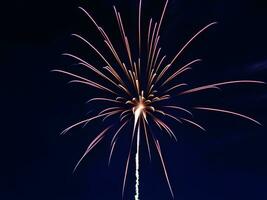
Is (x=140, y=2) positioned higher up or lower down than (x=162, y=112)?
higher up

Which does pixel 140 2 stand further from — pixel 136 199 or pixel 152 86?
pixel 136 199

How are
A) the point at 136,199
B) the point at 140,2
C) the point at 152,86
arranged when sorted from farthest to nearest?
1. the point at 136,199
2. the point at 152,86
3. the point at 140,2

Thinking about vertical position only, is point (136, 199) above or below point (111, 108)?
below

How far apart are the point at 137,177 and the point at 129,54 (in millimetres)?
6952

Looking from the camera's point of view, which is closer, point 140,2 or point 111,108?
point 140,2

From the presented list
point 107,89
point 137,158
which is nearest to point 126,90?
point 107,89

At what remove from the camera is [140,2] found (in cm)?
3228

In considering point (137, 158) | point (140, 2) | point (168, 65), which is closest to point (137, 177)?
point (137, 158)

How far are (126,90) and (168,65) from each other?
2909 millimetres

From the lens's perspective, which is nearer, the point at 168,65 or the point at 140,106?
the point at 168,65

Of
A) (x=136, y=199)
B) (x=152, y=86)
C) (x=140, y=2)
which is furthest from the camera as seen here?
(x=136, y=199)

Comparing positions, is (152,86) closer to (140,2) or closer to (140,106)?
(140,106)

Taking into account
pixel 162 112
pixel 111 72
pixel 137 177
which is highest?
pixel 111 72

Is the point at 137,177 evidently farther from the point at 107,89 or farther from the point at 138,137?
the point at 107,89
